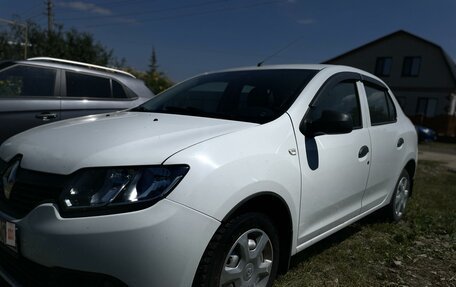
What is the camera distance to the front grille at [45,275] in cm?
181

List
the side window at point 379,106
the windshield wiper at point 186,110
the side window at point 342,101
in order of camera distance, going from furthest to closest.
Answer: the side window at point 379,106 < the side window at point 342,101 < the windshield wiper at point 186,110

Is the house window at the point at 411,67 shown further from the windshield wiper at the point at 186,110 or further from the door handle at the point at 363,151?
the windshield wiper at the point at 186,110

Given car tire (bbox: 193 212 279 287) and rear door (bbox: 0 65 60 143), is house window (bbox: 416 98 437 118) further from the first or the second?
car tire (bbox: 193 212 279 287)

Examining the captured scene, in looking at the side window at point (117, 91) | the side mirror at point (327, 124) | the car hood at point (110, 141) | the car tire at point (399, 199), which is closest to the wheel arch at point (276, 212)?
the car hood at point (110, 141)

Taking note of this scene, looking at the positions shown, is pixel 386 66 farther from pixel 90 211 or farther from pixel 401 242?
pixel 90 211

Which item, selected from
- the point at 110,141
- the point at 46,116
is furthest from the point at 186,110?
the point at 46,116

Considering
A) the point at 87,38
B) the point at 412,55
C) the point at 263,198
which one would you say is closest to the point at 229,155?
the point at 263,198

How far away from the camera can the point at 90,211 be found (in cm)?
179

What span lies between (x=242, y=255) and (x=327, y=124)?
1.04 metres

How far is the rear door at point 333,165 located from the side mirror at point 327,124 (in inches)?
2.0

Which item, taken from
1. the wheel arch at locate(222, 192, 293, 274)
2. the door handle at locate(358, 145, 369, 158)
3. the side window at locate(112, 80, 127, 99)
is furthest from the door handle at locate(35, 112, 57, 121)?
the door handle at locate(358, 145, 369, 158)

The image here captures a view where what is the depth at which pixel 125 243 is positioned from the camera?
1.75 metres

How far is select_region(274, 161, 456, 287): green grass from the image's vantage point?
308 cm

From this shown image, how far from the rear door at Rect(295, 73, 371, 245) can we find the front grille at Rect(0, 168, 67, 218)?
1.47 metres
